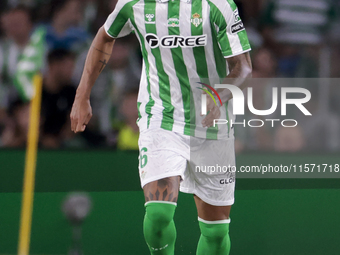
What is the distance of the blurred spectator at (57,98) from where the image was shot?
174 inches

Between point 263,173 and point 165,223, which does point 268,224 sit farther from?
point 165,223

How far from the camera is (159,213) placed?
2887mm

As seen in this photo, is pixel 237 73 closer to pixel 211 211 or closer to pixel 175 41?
pixel 175 41

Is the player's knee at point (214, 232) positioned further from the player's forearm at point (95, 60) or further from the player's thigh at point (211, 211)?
the player's forearm at point (95, 60)

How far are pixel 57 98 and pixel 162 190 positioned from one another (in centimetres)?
193

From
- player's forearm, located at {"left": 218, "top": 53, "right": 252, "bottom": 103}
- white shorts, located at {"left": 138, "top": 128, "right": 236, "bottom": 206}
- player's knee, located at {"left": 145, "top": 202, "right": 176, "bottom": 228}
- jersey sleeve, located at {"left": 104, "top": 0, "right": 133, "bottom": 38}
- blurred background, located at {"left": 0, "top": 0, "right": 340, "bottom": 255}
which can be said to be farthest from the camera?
blurred background, located at {"left": 0, "top": 0, "right": 340, "bottom": 255}

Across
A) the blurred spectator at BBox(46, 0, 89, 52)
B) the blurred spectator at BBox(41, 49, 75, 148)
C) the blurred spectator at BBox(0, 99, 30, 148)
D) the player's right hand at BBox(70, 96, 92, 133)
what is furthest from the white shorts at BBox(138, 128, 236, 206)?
the blurred spectator at BBox(46, 0, 89, 52)

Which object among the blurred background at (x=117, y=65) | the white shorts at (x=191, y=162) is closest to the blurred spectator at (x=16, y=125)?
the blurred background at (x=117, y=65)

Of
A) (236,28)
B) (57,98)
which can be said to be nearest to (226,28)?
(236,28)

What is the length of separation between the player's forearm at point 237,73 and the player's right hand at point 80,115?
86 centimetres

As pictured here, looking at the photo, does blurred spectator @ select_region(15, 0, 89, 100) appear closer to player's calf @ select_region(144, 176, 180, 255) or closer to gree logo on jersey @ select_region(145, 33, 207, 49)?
gree logo on jersey @ select_region(145, 33, 207, 49)

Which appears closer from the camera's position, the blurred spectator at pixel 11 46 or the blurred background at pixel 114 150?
the blurred background at pixel 114 150

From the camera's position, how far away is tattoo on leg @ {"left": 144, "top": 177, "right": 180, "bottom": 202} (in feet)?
9.57

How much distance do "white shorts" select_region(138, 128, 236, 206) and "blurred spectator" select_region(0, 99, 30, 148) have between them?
1.64m
